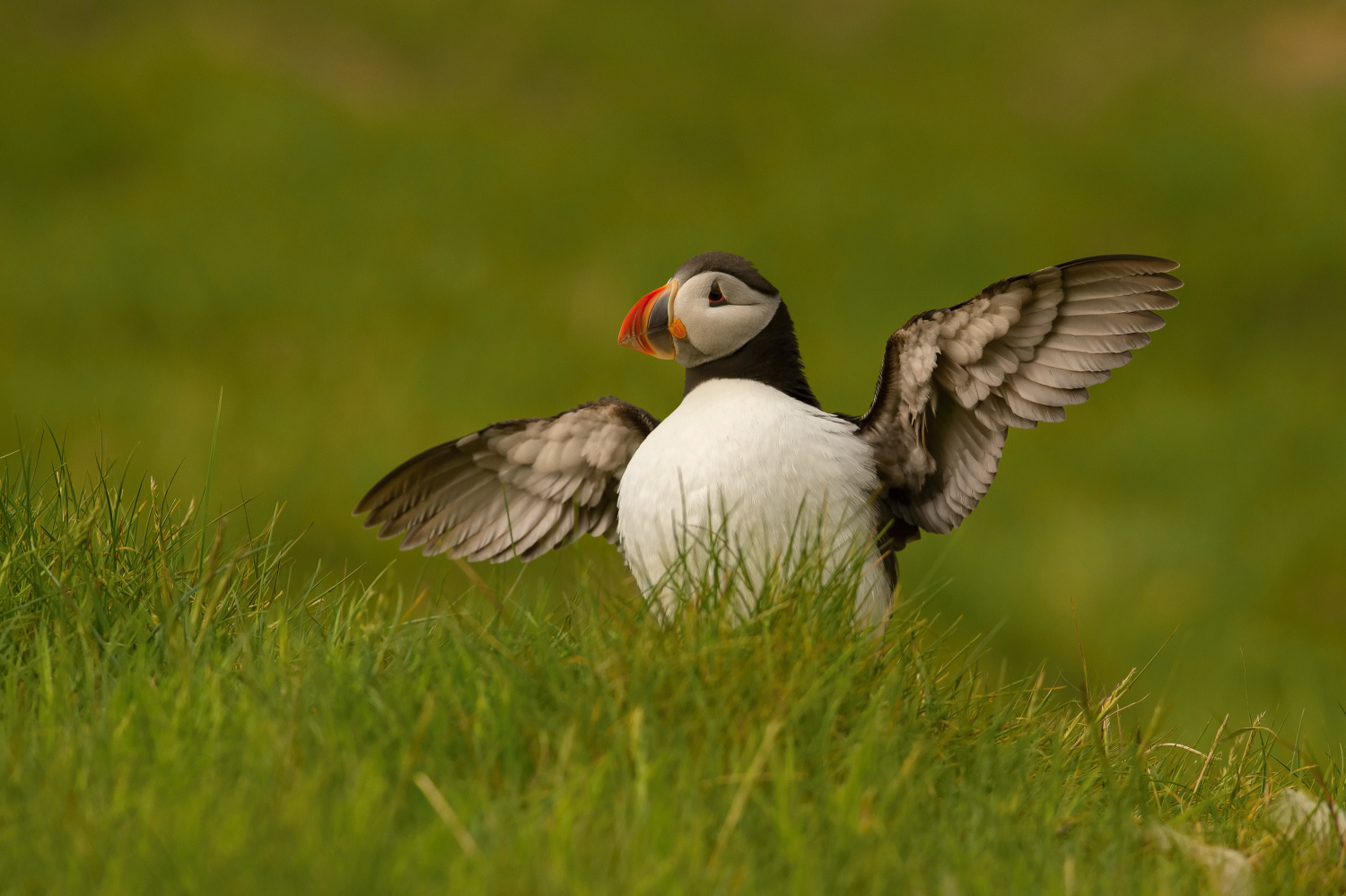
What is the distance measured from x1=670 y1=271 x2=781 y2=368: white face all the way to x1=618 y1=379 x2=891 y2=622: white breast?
189mm

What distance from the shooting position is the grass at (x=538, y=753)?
6.83ft

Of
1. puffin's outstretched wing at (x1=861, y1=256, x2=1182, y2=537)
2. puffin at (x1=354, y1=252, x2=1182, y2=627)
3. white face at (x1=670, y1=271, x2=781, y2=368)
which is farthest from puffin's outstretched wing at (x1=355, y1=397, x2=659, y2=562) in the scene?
puffin's outstretched wing at (x1=861, y1=256, x2=1182, y2=537)

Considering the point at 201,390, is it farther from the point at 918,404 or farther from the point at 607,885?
the point at 607,885

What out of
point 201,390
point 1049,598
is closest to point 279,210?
point 201,390

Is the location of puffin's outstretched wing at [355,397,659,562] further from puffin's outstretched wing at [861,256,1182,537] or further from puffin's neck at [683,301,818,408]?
puffin's outstretched wing at [861,256,1182,537]

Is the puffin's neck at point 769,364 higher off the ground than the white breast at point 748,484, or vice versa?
the puffin's neck at point 769,364

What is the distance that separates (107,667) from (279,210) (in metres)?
10.9

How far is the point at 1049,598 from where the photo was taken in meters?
9.08

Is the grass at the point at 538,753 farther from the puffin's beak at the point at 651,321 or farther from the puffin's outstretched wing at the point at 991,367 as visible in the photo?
the puffin's beak at the point at 651,321

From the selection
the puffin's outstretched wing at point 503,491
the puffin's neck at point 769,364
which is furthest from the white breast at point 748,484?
the puffin's outstretched wing at point 503,491

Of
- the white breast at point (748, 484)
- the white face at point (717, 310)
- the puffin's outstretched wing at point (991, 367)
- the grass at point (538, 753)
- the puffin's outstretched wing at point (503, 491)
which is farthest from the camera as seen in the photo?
the puffin's outstretched wing at point (503, 491)

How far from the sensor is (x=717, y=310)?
3.91 meters

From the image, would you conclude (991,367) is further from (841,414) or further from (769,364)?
(769,364)

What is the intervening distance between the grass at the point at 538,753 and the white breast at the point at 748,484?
418mm
